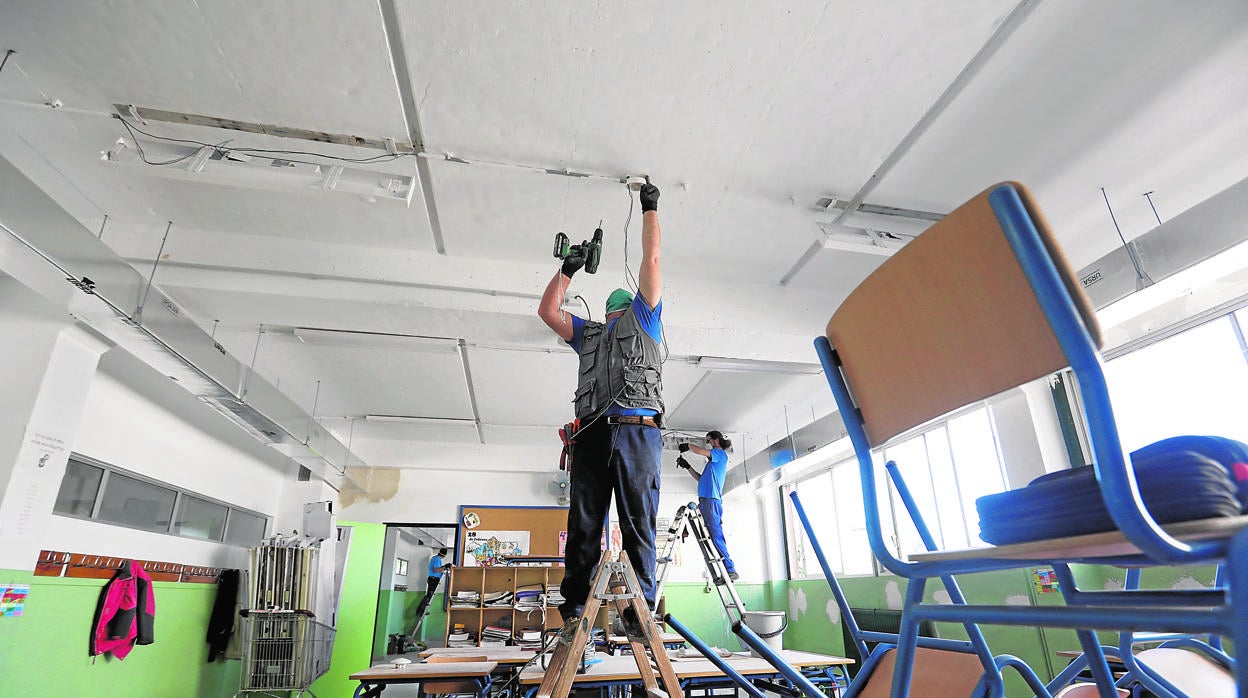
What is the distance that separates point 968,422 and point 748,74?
14.6 feet

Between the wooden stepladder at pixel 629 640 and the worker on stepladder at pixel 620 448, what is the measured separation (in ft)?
0.49

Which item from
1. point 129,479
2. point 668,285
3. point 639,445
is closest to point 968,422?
point 668,285

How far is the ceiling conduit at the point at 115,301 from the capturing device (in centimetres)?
289

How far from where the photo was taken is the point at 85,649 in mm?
4430

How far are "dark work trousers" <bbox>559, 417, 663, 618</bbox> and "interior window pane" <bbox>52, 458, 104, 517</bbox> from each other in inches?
173

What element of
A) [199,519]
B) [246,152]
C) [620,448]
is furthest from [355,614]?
[620,448]

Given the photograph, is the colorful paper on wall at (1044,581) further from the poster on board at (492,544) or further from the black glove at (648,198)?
the poster on board at (492,544)

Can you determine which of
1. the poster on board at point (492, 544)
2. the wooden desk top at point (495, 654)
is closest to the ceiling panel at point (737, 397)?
the poster on board at point (492, 544)

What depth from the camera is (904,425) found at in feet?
2.72

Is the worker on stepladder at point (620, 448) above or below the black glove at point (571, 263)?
below

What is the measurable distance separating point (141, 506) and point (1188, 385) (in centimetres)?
799

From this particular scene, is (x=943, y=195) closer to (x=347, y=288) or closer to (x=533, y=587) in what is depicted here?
(x=347, y=288)

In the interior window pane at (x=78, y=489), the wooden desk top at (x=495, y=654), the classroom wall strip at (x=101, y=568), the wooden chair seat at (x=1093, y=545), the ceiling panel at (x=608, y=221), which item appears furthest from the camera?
the interior window pane at (x=78, y=489)

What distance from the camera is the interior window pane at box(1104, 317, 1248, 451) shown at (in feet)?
11.8
